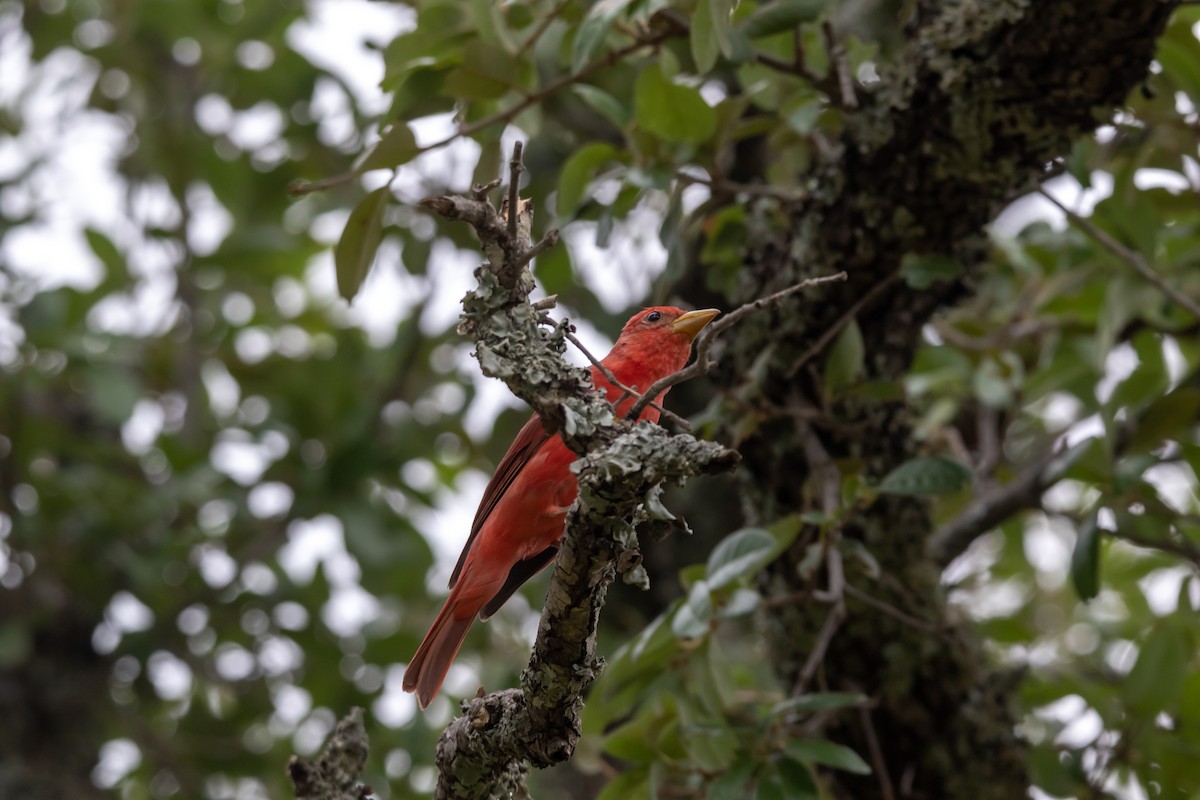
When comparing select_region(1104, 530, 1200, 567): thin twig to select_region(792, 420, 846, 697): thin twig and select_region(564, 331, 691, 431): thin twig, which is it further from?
select_region(564, 331, 691, 431): thin twig

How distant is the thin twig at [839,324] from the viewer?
3162mm

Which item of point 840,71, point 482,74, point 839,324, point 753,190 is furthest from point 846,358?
point 482,74

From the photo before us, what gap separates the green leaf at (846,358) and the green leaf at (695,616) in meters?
0.64

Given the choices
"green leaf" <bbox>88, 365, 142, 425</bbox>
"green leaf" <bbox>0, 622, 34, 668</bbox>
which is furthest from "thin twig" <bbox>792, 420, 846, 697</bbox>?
"green leaf" <bbox>0, 622, 34, 668</bbox>

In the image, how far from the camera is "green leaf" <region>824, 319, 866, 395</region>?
3.09 metres

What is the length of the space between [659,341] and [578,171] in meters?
0.48

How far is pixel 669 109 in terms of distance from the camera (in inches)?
121

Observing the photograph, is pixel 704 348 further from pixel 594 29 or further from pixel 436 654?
pixel 436 654

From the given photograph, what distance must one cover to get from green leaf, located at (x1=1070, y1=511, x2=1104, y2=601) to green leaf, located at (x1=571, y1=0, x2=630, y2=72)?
1.67 meters

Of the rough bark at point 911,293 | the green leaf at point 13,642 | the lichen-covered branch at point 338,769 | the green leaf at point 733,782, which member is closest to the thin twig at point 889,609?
the rough bark at point 911,293

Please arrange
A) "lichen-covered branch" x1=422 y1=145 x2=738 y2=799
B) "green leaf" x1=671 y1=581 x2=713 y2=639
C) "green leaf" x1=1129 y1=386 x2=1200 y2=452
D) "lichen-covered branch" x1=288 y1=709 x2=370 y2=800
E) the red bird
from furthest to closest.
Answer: "green leaf" x1=1129 y1=386 x2=1200 y2=452, the red bird, "green leaf" x1=671 y1=581 x2=713 y2=639, "lichen-covered branch" x1=288 y1=709 x2=370 y2=800, "lichen-covered branch" x1=422 y1=145 x2=738 y2=799

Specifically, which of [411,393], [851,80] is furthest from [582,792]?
[851,80]

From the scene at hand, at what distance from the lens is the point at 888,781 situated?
3.39 meters

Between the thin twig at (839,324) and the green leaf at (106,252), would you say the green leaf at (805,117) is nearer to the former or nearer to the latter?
the thin twig at (839,324)
